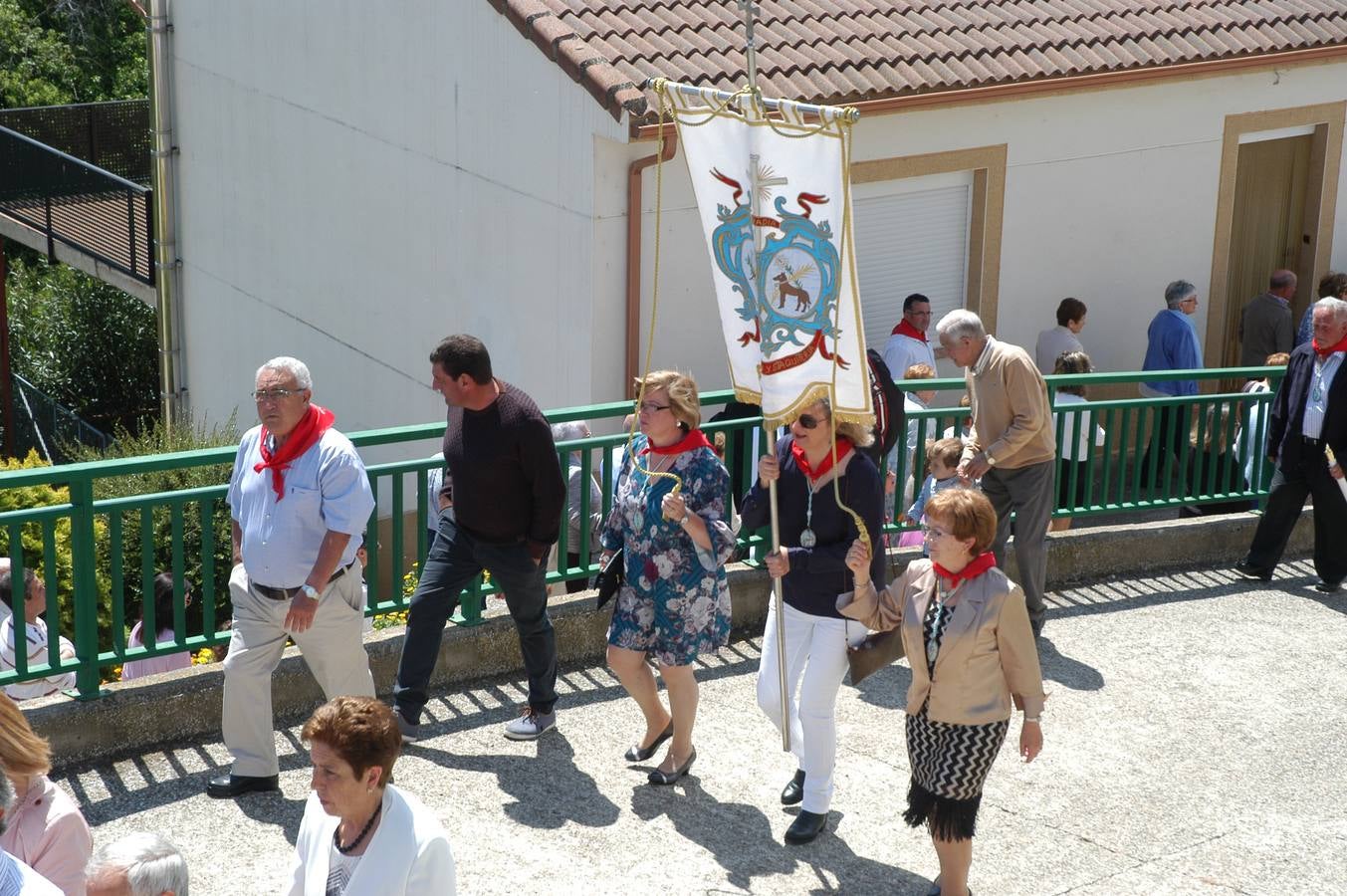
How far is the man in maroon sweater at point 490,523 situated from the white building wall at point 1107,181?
18.4 feet

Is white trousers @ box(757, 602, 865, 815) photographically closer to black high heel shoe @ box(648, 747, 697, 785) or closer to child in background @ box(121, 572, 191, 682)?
black high heel shoe @ box(648, 747, 697, 785)

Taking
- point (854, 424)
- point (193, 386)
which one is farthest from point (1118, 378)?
point (193, 386)

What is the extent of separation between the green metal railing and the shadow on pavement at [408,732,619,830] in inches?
32.9

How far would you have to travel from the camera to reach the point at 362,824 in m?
3.77

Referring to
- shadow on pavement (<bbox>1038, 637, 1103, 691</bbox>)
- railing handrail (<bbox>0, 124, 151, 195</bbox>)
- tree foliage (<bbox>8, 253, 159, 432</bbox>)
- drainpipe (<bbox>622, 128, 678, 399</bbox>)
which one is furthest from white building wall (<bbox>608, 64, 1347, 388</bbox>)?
tree foliage (<bbox>8, 253, 159, 432</bbox>)

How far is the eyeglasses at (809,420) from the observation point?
5.58 meters

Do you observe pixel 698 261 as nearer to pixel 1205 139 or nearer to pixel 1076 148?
pixel 1076 148

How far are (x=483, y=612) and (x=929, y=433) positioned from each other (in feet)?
8.73

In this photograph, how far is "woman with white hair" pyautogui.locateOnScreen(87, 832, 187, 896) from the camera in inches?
141

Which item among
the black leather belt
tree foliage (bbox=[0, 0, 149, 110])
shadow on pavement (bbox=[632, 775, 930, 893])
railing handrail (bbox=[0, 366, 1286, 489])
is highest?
tree foliage (bbox=[0, 0, 149, 110])

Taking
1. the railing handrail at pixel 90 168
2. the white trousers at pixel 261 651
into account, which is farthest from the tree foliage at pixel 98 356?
the white trousers at pixel 261 651

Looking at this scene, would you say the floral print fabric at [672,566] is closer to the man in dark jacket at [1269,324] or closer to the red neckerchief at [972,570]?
the red neckerchief at [972,570]

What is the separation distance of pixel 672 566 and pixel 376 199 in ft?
25.1

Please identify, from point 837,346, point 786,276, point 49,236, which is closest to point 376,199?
point 49,236
